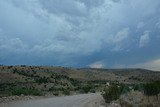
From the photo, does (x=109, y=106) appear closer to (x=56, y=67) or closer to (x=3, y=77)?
(x=3, y=77)

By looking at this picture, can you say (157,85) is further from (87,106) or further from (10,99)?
(10,99)

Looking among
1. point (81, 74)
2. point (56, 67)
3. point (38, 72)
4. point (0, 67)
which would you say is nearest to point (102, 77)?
point (81, 74)

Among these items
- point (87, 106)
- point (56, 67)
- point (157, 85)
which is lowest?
point (87, 106)

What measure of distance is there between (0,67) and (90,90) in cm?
4629

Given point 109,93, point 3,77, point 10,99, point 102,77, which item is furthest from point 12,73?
point 109,93

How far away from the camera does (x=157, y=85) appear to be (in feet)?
109

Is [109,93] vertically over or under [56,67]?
under

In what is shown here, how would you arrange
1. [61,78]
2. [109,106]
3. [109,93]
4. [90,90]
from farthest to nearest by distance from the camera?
[61,78], [90,90], [109,93], [109,106]

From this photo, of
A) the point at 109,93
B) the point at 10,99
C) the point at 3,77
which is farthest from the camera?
the point at 3,77

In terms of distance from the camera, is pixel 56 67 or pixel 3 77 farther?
pixel 56 67

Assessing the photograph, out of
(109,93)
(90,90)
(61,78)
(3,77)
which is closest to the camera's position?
(109,93)

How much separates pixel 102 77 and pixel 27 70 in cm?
3370

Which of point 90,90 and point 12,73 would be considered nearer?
point 90,90

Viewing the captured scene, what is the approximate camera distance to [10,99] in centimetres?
5053
